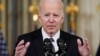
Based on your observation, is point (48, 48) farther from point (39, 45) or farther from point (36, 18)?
point (36, 18)

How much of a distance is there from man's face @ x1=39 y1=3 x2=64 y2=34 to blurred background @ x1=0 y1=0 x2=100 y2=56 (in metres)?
5.67

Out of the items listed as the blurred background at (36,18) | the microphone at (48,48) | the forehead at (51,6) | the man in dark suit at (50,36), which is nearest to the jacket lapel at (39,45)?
the man in dark suit at (50,36)

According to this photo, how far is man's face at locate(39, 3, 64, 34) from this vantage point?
3.03 meters

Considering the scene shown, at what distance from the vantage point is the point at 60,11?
10.3 feet

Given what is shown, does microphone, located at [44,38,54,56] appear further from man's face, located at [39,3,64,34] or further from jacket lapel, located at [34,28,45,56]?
man's face, located at [39,3,64,34]

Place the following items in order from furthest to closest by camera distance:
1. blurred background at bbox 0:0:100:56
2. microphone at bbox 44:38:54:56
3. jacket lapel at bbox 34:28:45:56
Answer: blurred background at bbox 0:0:100:56
jacket lapel at bbox 34:28:45:56
microphone at bbox 44:38:54:56

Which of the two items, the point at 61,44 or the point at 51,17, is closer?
the point at 61,44

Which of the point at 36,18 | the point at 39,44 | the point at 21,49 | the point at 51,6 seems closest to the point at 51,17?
the point at 51,6

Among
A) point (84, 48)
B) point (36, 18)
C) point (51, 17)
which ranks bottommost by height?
point (36, 18)

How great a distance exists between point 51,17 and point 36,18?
593cm

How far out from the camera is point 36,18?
Answer: 894 cm

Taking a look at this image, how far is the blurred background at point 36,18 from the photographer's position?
346 inches

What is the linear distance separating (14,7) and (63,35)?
5696 mm

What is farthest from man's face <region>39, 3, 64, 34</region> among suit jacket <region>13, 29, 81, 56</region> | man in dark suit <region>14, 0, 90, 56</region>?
suit jacket <region>13, 29, 81, 56</region>
